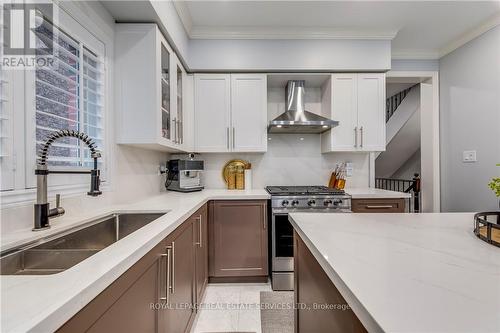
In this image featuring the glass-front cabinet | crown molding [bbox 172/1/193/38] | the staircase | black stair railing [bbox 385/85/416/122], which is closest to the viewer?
the glass-front cabinet

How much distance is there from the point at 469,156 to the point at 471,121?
40 cm

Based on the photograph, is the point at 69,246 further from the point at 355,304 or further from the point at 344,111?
the point at 344,111

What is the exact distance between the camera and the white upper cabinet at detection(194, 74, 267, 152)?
2.78m

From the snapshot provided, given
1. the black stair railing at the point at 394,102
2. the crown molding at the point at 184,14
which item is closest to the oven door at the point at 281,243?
the crown molding at the point at 184,14

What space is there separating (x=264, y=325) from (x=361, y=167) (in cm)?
219

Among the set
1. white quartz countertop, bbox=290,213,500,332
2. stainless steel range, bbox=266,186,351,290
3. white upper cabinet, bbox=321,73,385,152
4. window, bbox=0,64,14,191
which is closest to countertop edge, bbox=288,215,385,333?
white quartz countertop, bbox=290,213,500,332

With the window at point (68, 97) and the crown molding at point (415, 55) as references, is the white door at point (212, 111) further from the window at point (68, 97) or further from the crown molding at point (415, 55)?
the crown molding at point (415, 55)

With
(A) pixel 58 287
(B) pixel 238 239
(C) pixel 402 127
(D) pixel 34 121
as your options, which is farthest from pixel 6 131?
(C) pixel 402 127

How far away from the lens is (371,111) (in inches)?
111

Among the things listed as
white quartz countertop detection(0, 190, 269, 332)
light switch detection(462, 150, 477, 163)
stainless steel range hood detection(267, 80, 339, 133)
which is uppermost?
stainless steel range hood detection(267, 80, 339, 133)

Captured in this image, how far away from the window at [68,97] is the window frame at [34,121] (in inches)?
1.4

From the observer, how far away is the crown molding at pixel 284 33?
2.64m

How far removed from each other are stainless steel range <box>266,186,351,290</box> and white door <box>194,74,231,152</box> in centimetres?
89

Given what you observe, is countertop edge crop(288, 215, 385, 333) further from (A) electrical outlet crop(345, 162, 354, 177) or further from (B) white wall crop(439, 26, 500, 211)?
(B) white wall crop(439, 26, 500, 211)
